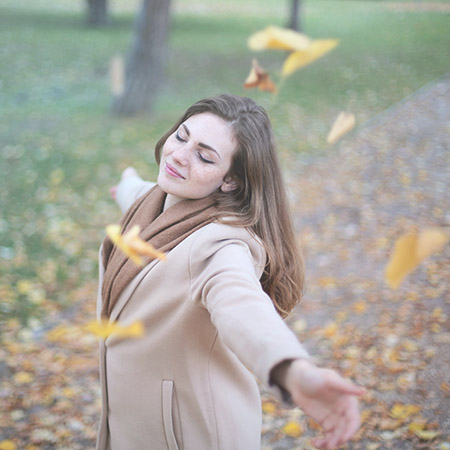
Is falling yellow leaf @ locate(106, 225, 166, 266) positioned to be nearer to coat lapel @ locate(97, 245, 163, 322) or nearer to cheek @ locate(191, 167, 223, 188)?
coat lapel @ locate(97, 245, 163, 322)

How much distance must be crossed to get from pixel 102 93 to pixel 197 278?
975cm

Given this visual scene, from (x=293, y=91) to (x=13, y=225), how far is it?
7.09 m

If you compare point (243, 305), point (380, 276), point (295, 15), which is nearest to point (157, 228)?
point (243, 305)

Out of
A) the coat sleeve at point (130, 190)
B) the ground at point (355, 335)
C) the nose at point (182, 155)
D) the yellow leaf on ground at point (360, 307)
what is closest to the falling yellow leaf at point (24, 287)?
the ground at point (355, 335)

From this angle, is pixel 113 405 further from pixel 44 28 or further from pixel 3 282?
pixel 44 28

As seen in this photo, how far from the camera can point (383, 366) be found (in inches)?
159

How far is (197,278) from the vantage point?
174 cm

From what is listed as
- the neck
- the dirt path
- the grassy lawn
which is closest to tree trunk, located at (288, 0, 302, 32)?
the grassy lawn

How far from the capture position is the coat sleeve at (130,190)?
260cm

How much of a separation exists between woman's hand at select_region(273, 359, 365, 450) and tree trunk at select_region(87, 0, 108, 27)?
1719 cm

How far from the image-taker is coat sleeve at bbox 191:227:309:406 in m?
1.32

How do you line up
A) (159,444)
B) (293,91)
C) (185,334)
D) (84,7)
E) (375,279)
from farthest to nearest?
(84,7), (293,91), (375,279), (159,444), (185,334)

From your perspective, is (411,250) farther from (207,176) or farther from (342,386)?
(207,176)

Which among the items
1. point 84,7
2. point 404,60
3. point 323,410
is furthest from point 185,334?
point 84,7
